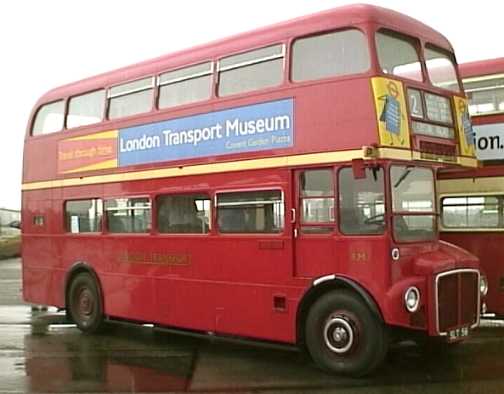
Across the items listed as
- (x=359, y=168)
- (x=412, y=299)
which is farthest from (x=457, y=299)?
(x=359, y=168)

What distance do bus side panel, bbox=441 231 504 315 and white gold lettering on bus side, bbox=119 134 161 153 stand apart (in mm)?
4849

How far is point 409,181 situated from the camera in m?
8.34

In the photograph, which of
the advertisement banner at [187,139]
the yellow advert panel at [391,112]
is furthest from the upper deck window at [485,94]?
the advertisement banner at [187,139]

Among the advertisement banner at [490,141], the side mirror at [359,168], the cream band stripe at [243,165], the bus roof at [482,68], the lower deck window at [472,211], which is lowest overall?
the lower deck window at [472,211]

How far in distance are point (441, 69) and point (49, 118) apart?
7.05 metres

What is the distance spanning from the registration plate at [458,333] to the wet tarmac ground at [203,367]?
455 millimetres

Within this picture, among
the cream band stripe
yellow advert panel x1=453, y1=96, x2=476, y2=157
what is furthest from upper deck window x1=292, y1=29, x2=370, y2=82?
yellow advert panel x1=453, y1=96, x2=476, y2=157

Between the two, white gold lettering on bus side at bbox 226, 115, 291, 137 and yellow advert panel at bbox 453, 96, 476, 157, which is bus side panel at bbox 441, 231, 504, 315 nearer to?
yellow advert panel at bbox 453, 96, 476, 157

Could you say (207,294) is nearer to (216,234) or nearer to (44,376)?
(216,234)

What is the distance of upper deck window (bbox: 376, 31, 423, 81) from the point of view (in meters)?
8.20

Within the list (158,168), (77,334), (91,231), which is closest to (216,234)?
(158,168)

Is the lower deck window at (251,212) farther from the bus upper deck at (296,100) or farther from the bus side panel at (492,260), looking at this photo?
the bus side panel at (492,260)

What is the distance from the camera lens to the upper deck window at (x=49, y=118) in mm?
12641

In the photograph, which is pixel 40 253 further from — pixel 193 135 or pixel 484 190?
pixel 484 190
